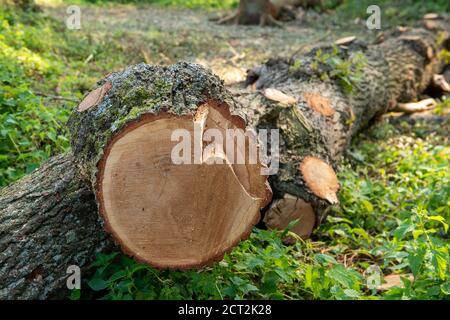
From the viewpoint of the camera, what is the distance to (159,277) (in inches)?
99.0

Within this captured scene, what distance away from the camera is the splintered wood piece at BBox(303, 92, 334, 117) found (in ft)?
13.3

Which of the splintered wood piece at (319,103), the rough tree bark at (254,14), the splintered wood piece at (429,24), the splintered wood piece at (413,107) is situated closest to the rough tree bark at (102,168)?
the splintered wood piece at (319,103)

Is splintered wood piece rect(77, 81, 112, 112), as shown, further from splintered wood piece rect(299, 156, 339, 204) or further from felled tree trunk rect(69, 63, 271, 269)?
splintered wood piece rect(299, 156, 339, 204)

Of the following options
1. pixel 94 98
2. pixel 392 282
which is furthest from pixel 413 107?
pixel 94 98

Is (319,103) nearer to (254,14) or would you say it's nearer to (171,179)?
(171,179)

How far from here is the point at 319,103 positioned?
4129mm

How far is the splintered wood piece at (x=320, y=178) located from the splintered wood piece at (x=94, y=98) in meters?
1.26

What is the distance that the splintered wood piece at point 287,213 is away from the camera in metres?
3.21

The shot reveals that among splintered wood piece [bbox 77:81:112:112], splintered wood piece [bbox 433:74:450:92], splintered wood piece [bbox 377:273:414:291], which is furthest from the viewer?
splintered wood piece [bbox 433:74:450:92]

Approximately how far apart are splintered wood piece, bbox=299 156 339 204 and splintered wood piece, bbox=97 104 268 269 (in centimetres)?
100

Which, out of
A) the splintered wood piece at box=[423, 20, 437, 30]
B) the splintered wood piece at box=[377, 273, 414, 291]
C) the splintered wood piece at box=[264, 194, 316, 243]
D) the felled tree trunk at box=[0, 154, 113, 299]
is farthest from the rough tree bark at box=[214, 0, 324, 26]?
the felled tree trunk at box=[0, 154, 113, 299]

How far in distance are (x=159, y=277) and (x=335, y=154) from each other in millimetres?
1982

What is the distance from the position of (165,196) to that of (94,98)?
688 mm
